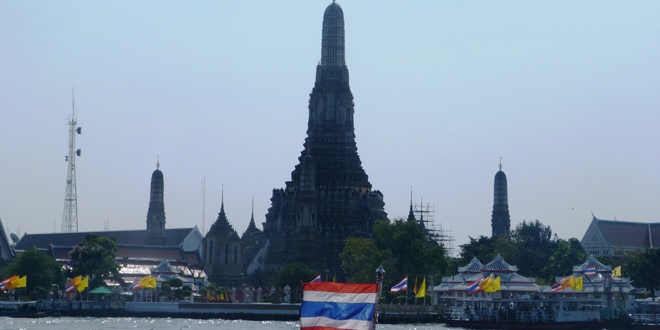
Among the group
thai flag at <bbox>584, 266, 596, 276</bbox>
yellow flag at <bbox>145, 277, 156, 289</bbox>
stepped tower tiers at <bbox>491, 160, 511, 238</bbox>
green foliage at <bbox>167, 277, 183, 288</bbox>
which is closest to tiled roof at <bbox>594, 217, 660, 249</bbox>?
stepped tower tiers at <bbox>491, 160, 511, 238</bbox>

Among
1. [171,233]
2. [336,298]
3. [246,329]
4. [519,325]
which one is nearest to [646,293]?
[519,325]

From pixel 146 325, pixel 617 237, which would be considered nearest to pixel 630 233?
pixel 617 237

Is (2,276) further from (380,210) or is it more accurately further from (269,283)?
(380,210)

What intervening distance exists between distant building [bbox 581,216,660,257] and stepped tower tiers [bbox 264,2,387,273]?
31372 millimetres

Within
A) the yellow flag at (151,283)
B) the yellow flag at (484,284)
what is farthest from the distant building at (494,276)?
the yellow flag at (151,283)

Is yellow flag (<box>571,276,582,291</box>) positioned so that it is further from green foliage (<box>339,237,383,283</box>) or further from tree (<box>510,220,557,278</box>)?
tree (<box>510,220,557,278</box>)

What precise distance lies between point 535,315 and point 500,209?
279 feet

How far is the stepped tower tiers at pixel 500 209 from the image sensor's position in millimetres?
166000

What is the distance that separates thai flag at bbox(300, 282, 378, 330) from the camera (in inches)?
832

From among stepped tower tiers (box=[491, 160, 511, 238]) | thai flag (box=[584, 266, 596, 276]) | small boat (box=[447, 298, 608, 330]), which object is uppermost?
stepped tower tiers (box=[491, 160, 511, 238])

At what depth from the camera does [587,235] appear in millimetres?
158750

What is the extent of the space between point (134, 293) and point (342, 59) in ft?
A: 142

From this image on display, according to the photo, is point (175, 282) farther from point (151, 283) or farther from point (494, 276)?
point (494, 276)

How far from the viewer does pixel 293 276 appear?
117m
